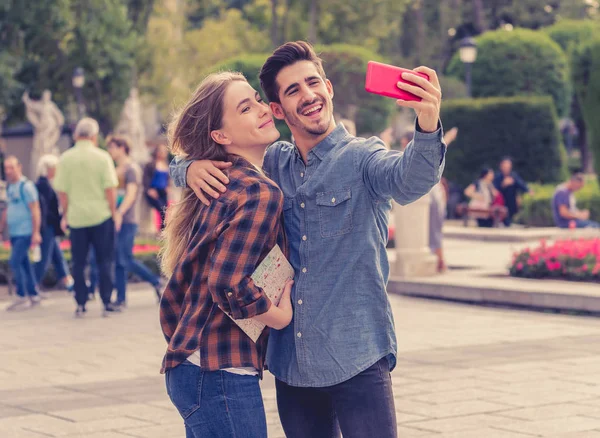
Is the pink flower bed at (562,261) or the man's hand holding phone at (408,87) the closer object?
the man's hand holding phone at (408,87)

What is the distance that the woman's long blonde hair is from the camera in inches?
136

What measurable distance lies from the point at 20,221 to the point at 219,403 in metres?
9.02

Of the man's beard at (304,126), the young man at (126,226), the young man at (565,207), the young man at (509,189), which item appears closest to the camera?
the man's beard at (304,126)

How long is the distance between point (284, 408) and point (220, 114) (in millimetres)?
915

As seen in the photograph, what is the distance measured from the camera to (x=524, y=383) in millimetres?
7152

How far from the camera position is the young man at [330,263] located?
3385 mm

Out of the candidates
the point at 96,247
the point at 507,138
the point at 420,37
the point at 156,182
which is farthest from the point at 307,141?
the point at 420,37

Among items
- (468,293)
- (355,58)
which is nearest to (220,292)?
(468,293)

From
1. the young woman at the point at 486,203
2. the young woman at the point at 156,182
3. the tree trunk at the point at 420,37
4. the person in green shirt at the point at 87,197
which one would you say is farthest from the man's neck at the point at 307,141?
the tree trunk at the point at 420,37

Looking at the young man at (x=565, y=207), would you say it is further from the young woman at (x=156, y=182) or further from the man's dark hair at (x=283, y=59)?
the man's dark hair at (x=283, y=59)

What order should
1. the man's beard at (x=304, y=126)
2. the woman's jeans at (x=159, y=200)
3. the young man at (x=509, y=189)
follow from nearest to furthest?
the man's beard at (x=304, y=126) → the woman's jeans at (x=159, y=200) → the young man at (x=509, y=189)

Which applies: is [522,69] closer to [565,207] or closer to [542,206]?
[542,206]

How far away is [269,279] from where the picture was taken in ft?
11.1

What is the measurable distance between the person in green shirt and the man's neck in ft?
23.9
